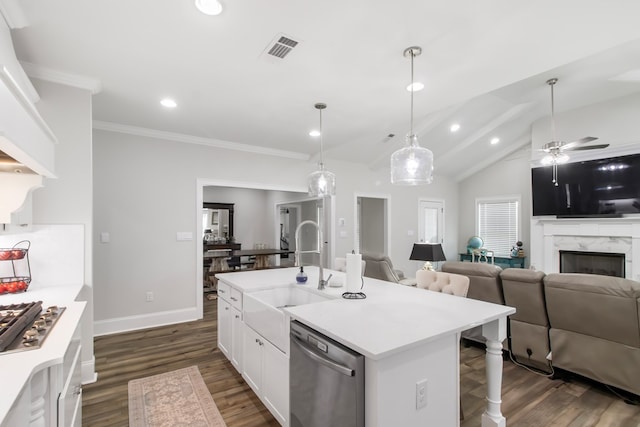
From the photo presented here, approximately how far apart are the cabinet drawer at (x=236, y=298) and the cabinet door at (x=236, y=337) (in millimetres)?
43

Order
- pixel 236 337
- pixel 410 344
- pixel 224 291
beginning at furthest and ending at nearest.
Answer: pixel 224 291, pixel 236 337, pixel 410 344

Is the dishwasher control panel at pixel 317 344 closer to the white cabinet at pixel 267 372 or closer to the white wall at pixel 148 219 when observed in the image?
the white cabinet at pixel 267 372

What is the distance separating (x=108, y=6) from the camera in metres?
1.82

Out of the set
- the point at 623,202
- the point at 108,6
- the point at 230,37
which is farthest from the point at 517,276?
the point at 623,202

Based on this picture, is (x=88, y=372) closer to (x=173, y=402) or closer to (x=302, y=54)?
(x=173, y=402)

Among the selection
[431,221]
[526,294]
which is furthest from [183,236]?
[431,221]

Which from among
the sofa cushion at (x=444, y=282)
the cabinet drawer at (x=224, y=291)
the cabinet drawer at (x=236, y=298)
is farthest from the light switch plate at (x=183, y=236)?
the sofa cushion at (x=444, y=282)

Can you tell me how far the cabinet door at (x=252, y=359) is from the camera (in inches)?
90.7

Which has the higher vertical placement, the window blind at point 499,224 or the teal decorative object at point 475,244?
the window blind at point 499,224

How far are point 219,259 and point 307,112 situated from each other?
4317 mm

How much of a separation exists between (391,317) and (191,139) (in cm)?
397

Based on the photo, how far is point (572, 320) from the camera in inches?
100.0

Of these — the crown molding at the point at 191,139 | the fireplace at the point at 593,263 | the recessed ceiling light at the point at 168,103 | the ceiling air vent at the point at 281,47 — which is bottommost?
the fireplace at the point at 593,263

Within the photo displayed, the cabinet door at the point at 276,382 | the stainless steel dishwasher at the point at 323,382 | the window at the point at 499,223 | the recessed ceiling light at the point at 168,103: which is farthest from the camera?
the window at the point at 499,223
